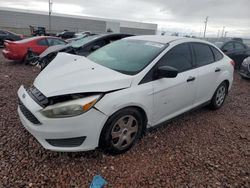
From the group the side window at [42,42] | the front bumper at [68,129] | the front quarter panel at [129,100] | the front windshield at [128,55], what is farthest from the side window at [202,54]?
the side window at [42,42]

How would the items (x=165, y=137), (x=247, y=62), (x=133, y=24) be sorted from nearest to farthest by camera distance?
Answer: (x=165, y=137) → (x=247, y=62) → (x=133, y=24)

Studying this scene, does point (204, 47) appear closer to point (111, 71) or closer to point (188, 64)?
point (188, 64)

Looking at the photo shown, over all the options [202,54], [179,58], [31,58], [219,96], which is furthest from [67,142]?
[31,58]

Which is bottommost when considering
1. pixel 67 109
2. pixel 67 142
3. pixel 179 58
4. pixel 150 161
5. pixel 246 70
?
pixel 150 161

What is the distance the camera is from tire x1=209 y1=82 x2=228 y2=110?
4.24 metres

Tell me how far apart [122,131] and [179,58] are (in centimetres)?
154

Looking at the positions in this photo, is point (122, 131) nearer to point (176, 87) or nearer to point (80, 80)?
point (80, 80)

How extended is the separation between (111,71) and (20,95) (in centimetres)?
126

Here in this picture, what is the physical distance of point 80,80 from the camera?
2545 mm

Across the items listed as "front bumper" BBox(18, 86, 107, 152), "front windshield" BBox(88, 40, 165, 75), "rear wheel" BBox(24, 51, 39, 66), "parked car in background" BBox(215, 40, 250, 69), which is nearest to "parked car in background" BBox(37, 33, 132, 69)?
"rear wheel" BBox(24, 51, 39, 66)

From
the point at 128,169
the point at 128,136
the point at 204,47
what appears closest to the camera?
the point at 128,169

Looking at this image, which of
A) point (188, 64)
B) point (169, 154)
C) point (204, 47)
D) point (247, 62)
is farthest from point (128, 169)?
point (247, 62)

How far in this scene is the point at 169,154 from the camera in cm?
285

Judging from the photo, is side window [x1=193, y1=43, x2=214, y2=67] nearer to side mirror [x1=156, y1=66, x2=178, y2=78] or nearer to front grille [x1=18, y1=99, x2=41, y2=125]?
side mirror [x1=156, y1=66, x2=178, y2=78]
